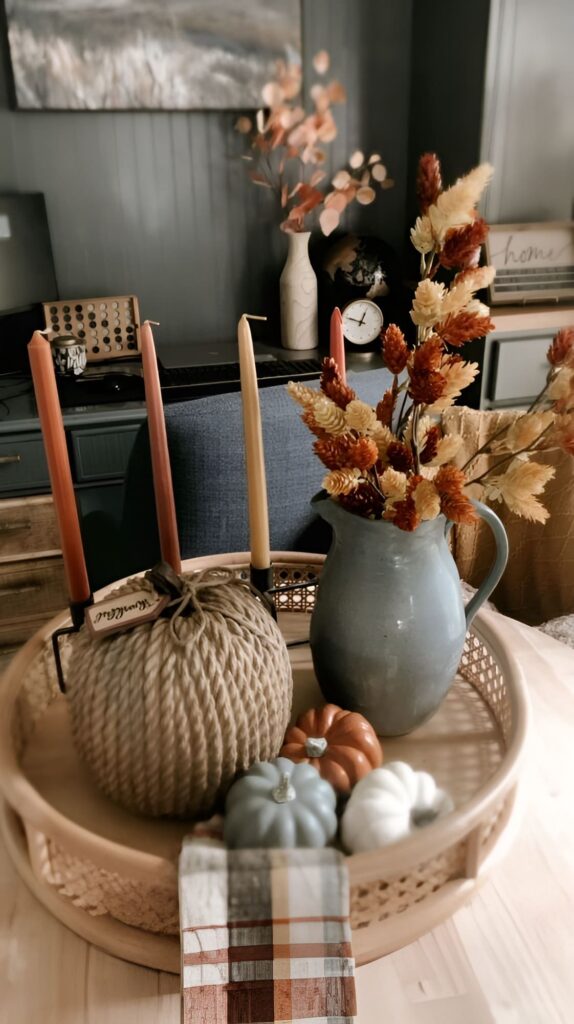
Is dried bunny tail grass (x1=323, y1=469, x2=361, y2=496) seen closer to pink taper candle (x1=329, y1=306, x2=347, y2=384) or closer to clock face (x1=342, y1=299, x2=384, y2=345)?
pink taper candle (x1=329, y1=306, x2=347, y2=384)

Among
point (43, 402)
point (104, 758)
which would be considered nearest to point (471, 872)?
point (104, 758)

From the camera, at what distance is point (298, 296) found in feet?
8.24

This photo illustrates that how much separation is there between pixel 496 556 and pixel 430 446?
145 millimetres

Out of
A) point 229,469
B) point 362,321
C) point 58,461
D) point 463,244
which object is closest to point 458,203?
point 463,244

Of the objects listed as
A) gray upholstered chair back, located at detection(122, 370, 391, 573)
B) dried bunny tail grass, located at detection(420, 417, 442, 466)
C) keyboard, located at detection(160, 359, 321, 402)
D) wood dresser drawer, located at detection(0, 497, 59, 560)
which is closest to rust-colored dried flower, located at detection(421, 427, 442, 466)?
dried bunny tail grass, located at detection(420, 417, 442, 466)

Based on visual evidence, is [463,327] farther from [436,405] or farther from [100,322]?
[100,322]

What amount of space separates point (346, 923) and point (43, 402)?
420 mm

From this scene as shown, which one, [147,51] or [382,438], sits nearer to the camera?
[382,438]

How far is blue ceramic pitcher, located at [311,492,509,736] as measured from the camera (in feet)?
2.11

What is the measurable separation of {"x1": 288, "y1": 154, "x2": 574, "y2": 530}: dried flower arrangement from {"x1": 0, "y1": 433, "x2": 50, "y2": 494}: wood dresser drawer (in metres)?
1.57

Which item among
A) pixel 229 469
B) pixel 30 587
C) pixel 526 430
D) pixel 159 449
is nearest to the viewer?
pixel 526 430

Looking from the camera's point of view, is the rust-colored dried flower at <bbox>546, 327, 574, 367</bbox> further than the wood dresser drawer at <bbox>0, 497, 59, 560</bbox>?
No

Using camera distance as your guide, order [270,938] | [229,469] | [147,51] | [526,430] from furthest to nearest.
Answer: [147,51], [229,469], [526,430], [270,938]

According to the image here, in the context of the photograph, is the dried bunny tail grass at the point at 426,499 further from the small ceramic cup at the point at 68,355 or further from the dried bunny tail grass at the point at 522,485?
the small ceramic cup at the point at 68,355
